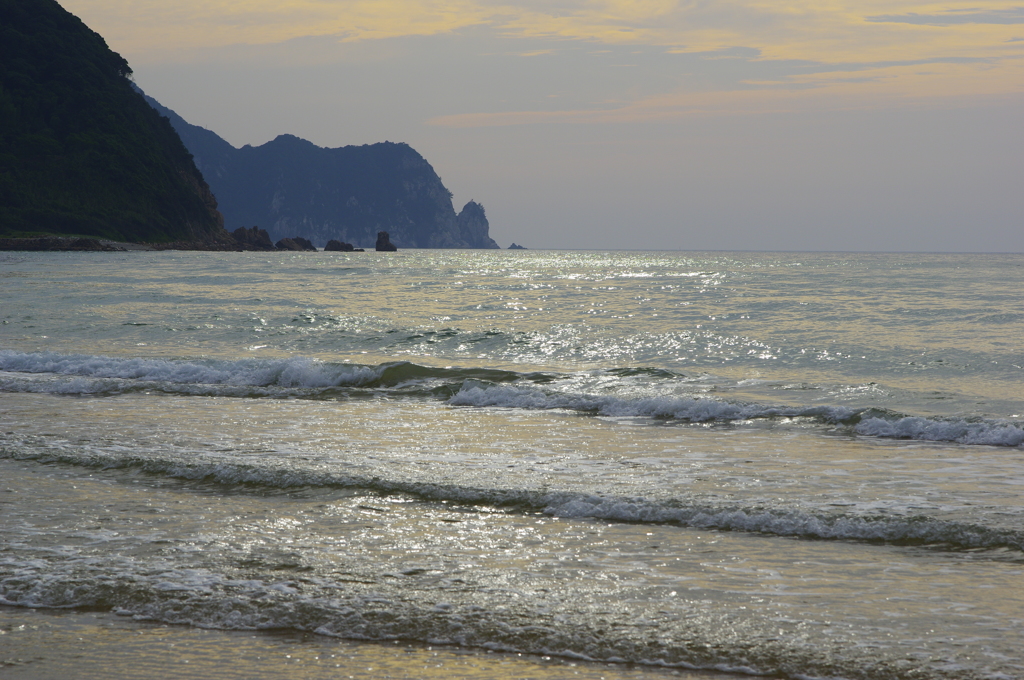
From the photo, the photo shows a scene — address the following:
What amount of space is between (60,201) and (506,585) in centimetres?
12230

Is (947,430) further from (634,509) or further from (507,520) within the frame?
(507,520)

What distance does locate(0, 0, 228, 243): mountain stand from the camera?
348ft

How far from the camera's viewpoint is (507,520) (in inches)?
267

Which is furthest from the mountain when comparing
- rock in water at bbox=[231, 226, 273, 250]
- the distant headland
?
rock in water at bbox=[231, 226, 273, 250]

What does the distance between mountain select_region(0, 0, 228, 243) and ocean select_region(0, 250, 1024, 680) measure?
104 metres

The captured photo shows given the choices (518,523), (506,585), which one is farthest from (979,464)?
(506,585)

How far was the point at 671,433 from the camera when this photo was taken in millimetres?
11109

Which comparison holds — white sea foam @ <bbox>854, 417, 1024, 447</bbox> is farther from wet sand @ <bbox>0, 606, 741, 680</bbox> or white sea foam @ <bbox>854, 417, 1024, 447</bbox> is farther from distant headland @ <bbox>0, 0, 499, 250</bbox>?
distant headland @ <bbox>0, 0, 499, 250</bbox>

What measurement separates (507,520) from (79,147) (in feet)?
424

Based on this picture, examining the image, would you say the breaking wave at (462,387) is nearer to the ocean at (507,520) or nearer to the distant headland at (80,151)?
the ocean at (507,520)

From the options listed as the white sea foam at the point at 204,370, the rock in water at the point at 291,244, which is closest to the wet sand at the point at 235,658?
the white sea foam at the point at 204,370

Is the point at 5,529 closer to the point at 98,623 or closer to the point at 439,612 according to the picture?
the point at 98,623

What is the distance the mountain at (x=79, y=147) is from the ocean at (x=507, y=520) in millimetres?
104022

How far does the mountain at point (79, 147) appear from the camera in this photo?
106m
